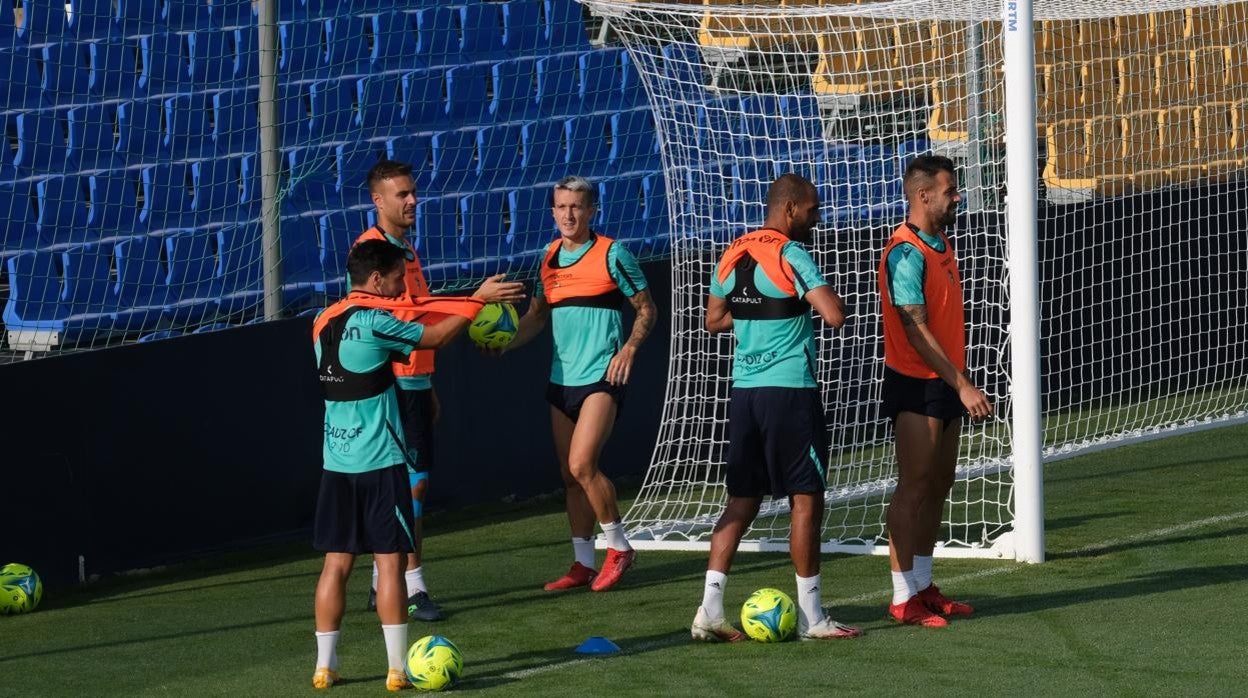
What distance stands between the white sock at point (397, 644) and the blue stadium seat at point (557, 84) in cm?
747

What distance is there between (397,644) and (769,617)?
4.59 feet

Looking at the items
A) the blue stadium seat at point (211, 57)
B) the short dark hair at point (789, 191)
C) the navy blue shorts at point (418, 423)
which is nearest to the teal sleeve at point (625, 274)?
the navy blue shorts at point (418, 423)

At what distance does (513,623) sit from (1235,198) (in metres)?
7.78

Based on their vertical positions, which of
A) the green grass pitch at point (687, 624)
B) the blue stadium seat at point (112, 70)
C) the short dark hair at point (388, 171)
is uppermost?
the blue stadium seat at point (112, 70)

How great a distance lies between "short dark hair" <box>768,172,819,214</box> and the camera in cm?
640

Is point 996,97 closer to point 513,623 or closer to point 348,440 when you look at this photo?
point 513,623

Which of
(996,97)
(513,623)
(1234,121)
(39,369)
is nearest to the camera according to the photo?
(513,623)

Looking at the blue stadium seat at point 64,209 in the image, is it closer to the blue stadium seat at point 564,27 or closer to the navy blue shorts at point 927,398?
the blue stadium seat at point 564,27

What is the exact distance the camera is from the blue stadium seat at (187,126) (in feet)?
35.4

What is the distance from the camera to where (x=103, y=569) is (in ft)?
28.0

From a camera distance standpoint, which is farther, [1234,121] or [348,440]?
[1234,121]

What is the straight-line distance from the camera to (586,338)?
776cm

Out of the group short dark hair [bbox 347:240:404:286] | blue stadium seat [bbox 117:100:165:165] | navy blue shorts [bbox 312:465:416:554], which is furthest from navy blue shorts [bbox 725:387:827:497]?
blue stadium seat [bbox 117:100:165:165]

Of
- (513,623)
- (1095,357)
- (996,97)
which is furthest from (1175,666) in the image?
(1095,357)
